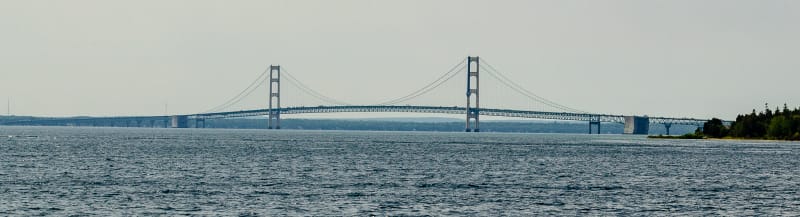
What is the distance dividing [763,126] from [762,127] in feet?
0.60

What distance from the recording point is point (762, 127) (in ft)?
501

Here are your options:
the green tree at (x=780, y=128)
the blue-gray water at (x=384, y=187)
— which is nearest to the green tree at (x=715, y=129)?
the green tree at (x=780, y=128)

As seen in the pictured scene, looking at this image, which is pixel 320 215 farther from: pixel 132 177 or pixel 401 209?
pixel 132 177

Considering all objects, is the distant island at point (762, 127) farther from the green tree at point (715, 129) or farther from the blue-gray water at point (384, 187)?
the blue-gray water at point (384, 187)

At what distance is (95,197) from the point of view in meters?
41.4

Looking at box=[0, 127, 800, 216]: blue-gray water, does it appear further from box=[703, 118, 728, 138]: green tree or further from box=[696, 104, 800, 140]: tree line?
box=[703, 118, 728, 138]: green tree

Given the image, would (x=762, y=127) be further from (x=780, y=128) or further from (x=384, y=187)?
(x=384, y=187)

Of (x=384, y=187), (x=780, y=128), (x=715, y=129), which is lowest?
(x=384, y=187)

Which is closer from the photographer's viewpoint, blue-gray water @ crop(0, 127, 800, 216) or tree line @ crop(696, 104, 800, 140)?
blue-gray water @ crop(0, 127, 800, 216)

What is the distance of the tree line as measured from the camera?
5679 inches

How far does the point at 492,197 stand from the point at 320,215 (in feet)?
27.8

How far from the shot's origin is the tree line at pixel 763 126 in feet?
473

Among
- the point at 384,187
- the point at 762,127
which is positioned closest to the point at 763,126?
the point at 762,127

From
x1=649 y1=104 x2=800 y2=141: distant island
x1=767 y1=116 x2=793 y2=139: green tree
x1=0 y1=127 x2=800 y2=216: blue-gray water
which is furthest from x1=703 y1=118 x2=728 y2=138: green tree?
x1=0 y1=127 x2=800 y2=216: blue-gray water
